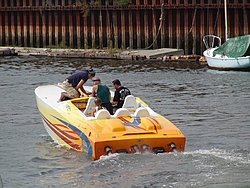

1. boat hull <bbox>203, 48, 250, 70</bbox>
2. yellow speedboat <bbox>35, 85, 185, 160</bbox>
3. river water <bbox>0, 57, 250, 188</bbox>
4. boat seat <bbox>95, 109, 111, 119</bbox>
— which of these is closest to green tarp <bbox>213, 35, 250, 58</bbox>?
boat hull <bbox>203, 48, 250, 70</bbox>

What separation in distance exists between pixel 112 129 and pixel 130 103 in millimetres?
2280

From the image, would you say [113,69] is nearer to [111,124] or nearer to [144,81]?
[144,81]

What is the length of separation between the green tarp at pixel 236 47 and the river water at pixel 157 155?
1.18m

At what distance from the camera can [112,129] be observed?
58.8ft

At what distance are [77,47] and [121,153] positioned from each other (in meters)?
32.9

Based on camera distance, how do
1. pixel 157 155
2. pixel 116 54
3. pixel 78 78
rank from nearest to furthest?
pixel 157 155, pixel 78 78, pixel 116 54

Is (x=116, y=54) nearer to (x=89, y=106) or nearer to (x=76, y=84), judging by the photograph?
(x=76, y=84)

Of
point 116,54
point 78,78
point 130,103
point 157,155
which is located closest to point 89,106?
point 130,103

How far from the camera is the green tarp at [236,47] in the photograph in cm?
3881

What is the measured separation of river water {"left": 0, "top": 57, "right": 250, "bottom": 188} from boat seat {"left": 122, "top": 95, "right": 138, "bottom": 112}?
1.80m

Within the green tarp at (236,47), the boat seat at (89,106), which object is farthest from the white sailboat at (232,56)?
the boat seat at (89,106)

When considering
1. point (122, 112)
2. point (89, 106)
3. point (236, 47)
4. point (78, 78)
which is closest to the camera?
point (122, 112)

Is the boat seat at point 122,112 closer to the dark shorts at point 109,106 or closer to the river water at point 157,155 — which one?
A: the dark shorts at point 109,106

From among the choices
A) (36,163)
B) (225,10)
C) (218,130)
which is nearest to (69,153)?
(36,163)
